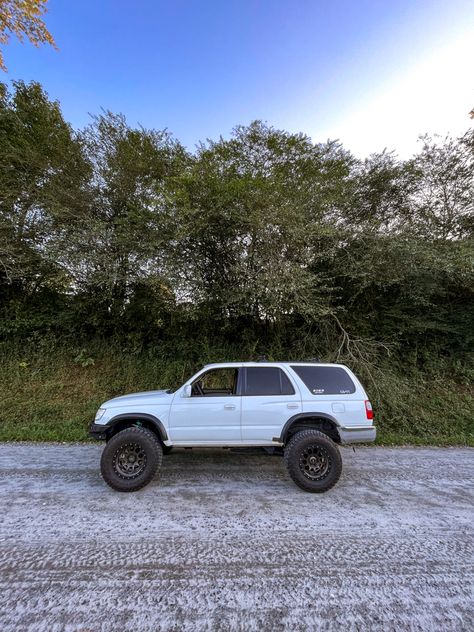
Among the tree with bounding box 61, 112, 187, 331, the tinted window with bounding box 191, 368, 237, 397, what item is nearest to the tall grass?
the tree with bounding box 61, 112, 187, 331

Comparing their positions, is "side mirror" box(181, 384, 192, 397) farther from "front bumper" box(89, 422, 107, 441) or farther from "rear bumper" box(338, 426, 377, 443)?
"rear bumper" box(338, 426, 377, 443)

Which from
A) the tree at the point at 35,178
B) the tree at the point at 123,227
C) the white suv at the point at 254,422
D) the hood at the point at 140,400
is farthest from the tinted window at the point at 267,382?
the tree at the point at 35,178

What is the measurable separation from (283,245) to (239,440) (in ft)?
15.4

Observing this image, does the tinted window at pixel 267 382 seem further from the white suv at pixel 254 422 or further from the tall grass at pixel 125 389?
the tall grass at pixel 125 389

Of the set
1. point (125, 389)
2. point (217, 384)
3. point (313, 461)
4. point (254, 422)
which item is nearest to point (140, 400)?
point (254, 422)

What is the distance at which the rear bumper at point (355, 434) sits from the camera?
384 centimetres

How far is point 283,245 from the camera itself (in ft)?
22.7

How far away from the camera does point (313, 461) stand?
364 centimetres

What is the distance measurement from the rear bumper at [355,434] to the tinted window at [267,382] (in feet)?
2.78

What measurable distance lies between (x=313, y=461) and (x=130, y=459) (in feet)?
7.64

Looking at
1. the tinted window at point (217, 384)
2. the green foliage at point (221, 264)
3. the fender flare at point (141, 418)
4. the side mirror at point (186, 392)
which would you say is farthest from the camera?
the green foliage at point (221, 264)

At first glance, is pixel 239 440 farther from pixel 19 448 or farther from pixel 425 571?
pixel 19 448

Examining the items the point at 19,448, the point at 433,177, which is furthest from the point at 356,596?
the point at 433,177

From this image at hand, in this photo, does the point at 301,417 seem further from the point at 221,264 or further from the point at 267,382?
the point at 221,264
